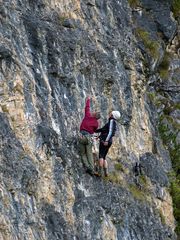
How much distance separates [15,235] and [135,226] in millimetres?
6842

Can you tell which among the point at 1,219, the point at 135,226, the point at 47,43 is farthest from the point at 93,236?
the point at 47,43

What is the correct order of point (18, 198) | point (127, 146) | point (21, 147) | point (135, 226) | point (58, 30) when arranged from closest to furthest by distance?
point (18, 198) → point (21, 147) → point (135, 226) → point (58, 30) → point (127, 146)

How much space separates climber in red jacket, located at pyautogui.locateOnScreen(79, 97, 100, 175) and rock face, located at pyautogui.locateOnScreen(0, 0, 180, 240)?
228 millimetres

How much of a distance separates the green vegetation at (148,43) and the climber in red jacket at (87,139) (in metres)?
12.4

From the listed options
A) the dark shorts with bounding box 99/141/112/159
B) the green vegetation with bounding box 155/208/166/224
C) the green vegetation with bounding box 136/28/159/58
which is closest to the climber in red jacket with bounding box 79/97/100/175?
the dark shorts with bounding box 99/141/112/159

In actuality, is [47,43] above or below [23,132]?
above

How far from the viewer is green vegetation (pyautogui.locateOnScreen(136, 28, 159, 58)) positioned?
31.4m

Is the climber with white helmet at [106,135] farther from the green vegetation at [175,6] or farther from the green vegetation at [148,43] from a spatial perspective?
the green vegetation at [175,6]

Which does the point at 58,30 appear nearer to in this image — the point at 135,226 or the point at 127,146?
the point at 127,146

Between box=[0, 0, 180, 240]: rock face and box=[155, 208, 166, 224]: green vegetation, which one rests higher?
box=[0, 0, 180, 240]: rock face

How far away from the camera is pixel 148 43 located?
31656 millimetres

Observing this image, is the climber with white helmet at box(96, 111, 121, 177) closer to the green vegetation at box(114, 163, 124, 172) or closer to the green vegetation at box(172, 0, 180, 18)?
the green vegetation at box(114, 163, 124, 172)

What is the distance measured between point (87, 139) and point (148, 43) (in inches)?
518

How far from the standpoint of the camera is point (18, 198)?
1568 cm
